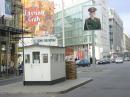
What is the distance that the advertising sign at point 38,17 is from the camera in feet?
206

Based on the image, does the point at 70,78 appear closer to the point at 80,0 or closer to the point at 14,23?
the point at 14,23

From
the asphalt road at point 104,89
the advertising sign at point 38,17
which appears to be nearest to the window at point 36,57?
the asphalt road at point 104,89

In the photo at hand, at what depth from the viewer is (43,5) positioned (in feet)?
232

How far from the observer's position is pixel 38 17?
64.2 m

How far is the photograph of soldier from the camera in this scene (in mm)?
54844

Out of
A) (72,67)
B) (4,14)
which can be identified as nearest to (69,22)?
(4,14)

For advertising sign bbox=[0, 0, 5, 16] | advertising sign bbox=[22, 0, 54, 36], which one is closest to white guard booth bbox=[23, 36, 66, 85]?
advertising sign bbox=[0, 0, 5, 16]

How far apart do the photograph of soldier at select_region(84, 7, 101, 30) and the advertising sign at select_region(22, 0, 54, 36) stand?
384 inches

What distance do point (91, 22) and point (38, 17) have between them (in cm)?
1127

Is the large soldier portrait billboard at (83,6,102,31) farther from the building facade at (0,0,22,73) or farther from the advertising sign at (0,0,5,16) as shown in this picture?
the advertising sign at (0,0,5,16)

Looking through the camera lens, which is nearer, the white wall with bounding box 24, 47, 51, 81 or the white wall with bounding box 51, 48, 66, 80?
the white wall with bounding box 24, 47, 51, 81

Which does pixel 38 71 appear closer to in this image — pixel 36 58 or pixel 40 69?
pixel 40 69

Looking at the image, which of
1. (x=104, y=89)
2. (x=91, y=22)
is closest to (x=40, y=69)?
(x=104, y=89)

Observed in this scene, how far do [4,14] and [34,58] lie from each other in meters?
19.8
